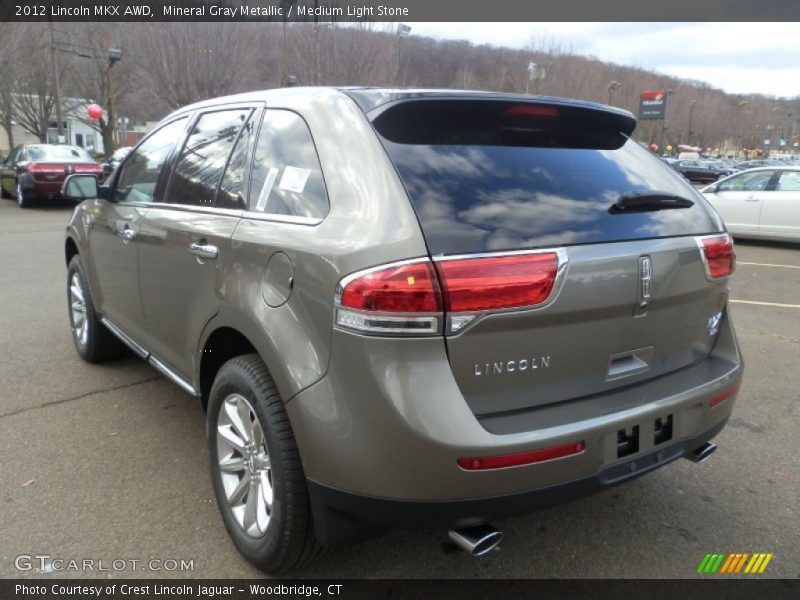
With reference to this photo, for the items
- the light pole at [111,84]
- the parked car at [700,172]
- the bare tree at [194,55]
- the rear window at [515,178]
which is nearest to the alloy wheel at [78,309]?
the rear window at [515,178]

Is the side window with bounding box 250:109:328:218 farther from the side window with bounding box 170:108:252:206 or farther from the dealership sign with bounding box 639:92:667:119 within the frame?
the dealership sign with bounding box 639:92:667:119

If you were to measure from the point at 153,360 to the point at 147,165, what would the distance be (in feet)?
3.78

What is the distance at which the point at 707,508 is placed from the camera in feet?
9.59

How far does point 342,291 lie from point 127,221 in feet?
7.19

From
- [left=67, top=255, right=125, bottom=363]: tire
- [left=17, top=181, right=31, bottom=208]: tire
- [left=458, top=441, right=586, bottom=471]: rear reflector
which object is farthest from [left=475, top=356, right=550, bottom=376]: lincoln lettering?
[left=17, top=181, right=31, bottom=208]: tire

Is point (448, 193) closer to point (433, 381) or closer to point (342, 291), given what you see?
point (342, 291)

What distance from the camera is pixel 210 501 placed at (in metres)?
2.94

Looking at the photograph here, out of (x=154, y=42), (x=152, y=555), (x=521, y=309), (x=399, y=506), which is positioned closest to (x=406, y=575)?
(x=399, y=506)

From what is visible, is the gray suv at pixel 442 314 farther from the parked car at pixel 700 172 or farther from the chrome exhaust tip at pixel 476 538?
the parked car at pixel 700 172

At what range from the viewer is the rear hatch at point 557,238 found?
1.98 meters

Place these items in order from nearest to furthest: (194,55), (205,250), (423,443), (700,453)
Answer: (423,443) → (700,453) → (205,250) → (194,55)

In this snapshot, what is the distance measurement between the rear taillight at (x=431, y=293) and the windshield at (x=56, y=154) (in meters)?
16.8

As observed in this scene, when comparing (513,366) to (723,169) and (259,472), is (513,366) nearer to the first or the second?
(259,472)

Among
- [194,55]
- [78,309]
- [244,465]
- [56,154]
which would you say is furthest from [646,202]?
[194,55]
